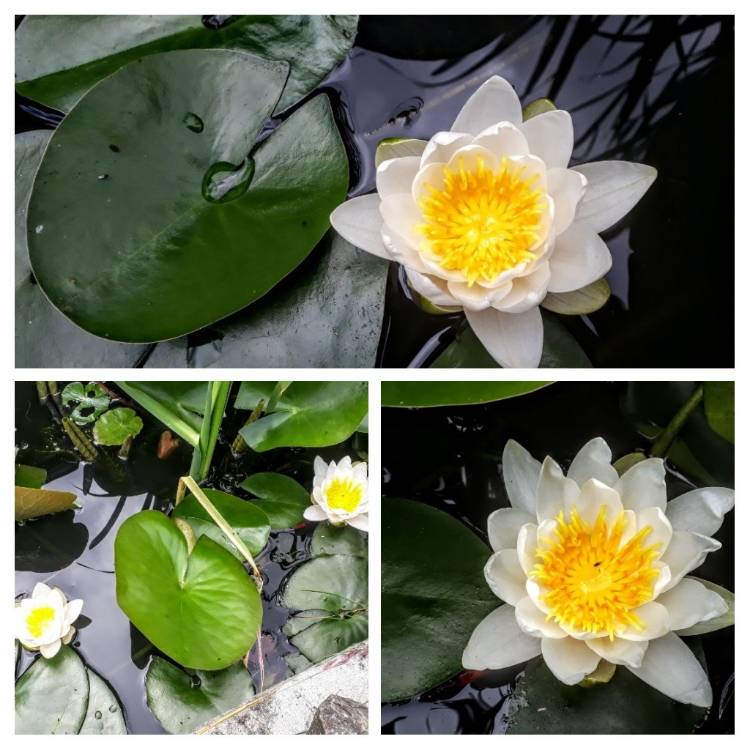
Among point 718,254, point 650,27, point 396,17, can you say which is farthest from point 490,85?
point 718,254

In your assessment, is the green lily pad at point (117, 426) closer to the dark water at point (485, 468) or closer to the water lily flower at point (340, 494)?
A: the water lily flower at point (340, 494)

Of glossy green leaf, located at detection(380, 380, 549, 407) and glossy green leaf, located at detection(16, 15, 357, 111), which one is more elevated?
glossy green leaf, located at detection(16, 15, 357, 111)

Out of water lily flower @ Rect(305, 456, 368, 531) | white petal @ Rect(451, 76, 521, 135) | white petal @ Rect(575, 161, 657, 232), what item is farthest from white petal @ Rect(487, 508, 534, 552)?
white petal @ Rect(451, 76, 521, 135)

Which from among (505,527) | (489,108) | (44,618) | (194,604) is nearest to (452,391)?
(505,527)

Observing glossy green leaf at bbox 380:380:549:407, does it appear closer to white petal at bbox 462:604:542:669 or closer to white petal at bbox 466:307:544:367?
white petal at bbox 466:307:544:367

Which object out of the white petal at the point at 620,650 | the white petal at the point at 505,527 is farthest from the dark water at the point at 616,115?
the white petal at the point at 620,650
